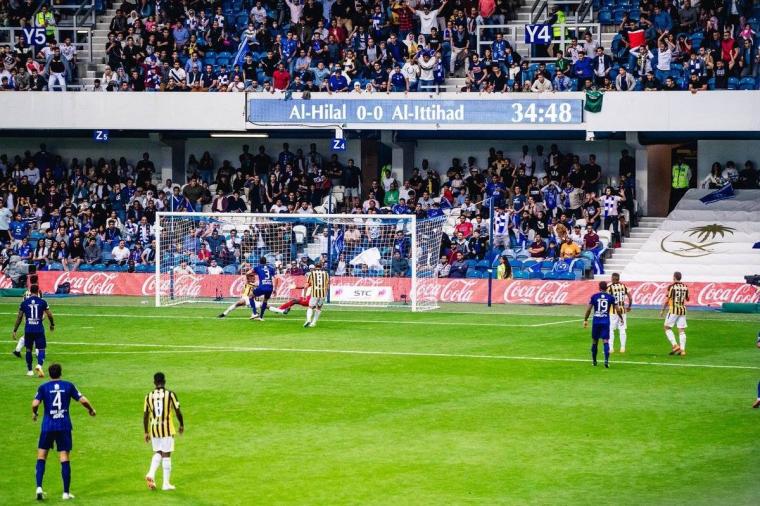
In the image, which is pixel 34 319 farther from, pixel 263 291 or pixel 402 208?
pixel 402 208

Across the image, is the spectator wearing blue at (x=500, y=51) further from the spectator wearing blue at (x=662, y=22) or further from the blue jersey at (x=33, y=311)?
the blue jersey at (x=33, y=311)

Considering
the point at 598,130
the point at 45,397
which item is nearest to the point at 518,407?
the point at 45,397

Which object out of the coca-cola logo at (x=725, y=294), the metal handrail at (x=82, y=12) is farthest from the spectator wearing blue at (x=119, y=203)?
the coca-cola logo at (x=725, y=294)

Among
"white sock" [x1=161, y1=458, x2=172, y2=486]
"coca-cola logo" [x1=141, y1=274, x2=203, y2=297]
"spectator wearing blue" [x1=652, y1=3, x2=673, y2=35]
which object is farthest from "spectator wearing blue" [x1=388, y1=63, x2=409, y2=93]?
"white sock" [x1=161, y1=458, x2=172, y2=486]

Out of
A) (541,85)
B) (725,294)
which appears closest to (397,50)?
(541,85)

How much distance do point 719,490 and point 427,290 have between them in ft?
83.4

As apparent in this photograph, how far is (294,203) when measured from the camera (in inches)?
1892

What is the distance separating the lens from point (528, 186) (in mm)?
46625

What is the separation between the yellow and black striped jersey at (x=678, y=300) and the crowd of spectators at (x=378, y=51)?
15222 millimetres

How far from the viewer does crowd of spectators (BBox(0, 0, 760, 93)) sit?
43.4 metres

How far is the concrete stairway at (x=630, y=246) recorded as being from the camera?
4344 centimetres

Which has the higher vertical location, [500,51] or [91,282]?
[500,51]

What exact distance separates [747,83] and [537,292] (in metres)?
9.67

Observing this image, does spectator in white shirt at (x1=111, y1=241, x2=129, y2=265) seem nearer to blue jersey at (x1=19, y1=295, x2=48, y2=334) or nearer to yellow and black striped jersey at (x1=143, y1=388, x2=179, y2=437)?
blue jersey at (x1=19, y1=295, x2=48, y2=334)
